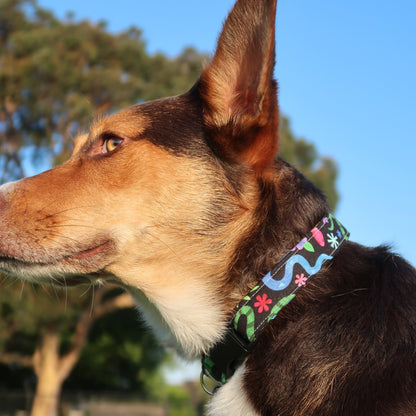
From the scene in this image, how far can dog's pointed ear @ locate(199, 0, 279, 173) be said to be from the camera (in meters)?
2.87

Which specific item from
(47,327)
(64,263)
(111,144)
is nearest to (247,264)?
(64,263)

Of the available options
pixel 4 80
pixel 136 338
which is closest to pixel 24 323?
pixel 136 338

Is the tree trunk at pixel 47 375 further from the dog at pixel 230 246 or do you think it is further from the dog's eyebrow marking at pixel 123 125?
the dog at pixel 230 246

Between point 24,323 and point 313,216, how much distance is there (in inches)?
847

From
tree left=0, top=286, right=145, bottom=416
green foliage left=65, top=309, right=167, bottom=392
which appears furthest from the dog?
green foliage left=65, top=309, right=167, bottom=392

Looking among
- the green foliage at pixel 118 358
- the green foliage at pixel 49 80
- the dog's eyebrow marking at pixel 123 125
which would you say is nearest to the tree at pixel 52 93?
the green foliage at pixel 49 80

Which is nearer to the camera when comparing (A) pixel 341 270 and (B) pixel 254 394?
(B) pixel 254 394

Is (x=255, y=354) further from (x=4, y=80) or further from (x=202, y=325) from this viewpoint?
(x=4, y=80)

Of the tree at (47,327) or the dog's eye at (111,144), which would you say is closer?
the dog's eye at (111,144)

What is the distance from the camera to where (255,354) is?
107 inches

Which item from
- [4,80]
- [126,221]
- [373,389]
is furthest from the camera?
[4,80]

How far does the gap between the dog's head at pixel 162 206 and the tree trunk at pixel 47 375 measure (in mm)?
22675

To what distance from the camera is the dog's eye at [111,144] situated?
3.45m

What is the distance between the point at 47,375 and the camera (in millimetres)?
25656
